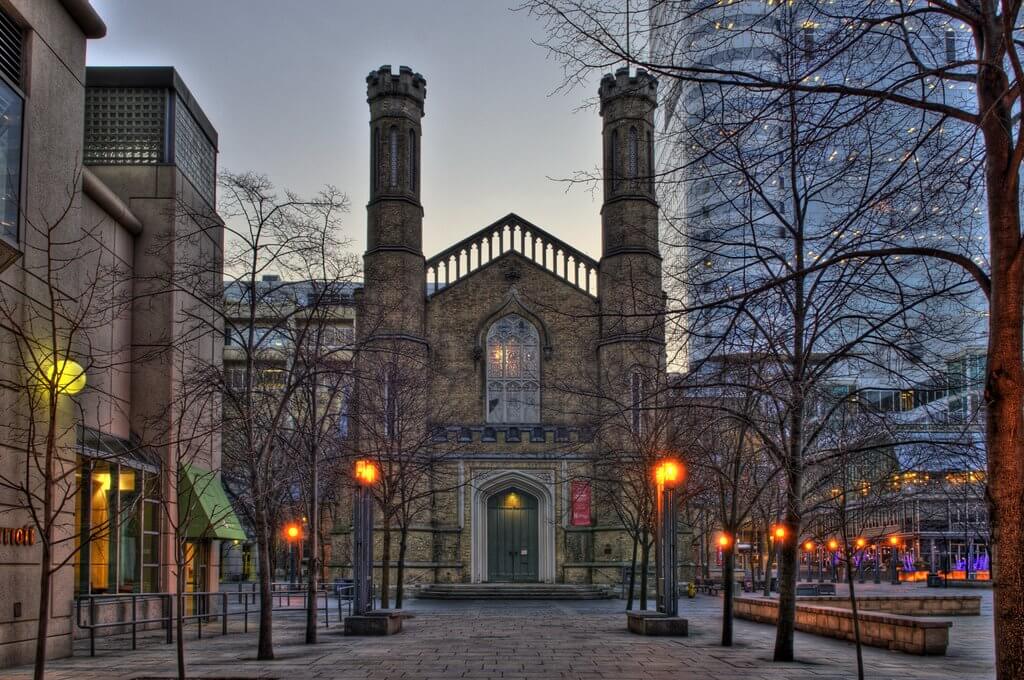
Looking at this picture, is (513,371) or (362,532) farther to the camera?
(513,371)

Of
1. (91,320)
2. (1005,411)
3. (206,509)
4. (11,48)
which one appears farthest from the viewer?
(206,509)

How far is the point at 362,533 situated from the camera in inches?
959

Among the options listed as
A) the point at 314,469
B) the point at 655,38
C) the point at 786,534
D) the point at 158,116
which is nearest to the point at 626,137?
the point at 158,116

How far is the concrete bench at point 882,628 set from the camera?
755 inches

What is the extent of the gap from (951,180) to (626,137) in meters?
37.9

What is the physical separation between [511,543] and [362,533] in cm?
2339

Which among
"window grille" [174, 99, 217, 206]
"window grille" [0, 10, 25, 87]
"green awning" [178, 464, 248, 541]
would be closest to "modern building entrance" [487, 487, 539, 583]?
"green awning" [178, 464, 248, 541]

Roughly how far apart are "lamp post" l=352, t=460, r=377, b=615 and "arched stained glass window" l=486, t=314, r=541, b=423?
23.4 meters

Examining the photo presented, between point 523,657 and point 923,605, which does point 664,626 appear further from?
point 923,605

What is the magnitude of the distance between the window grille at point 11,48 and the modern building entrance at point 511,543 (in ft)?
107

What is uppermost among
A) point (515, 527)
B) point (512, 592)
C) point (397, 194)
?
point (397, 194)

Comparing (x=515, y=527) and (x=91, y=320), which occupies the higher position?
(x=91, y=320)

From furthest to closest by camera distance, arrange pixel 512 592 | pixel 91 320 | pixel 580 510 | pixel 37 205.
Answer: pixel 580 510, pixel 512 592, pixel 91 320, pixel 37 205

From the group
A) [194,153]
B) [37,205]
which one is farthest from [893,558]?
[37,205]
